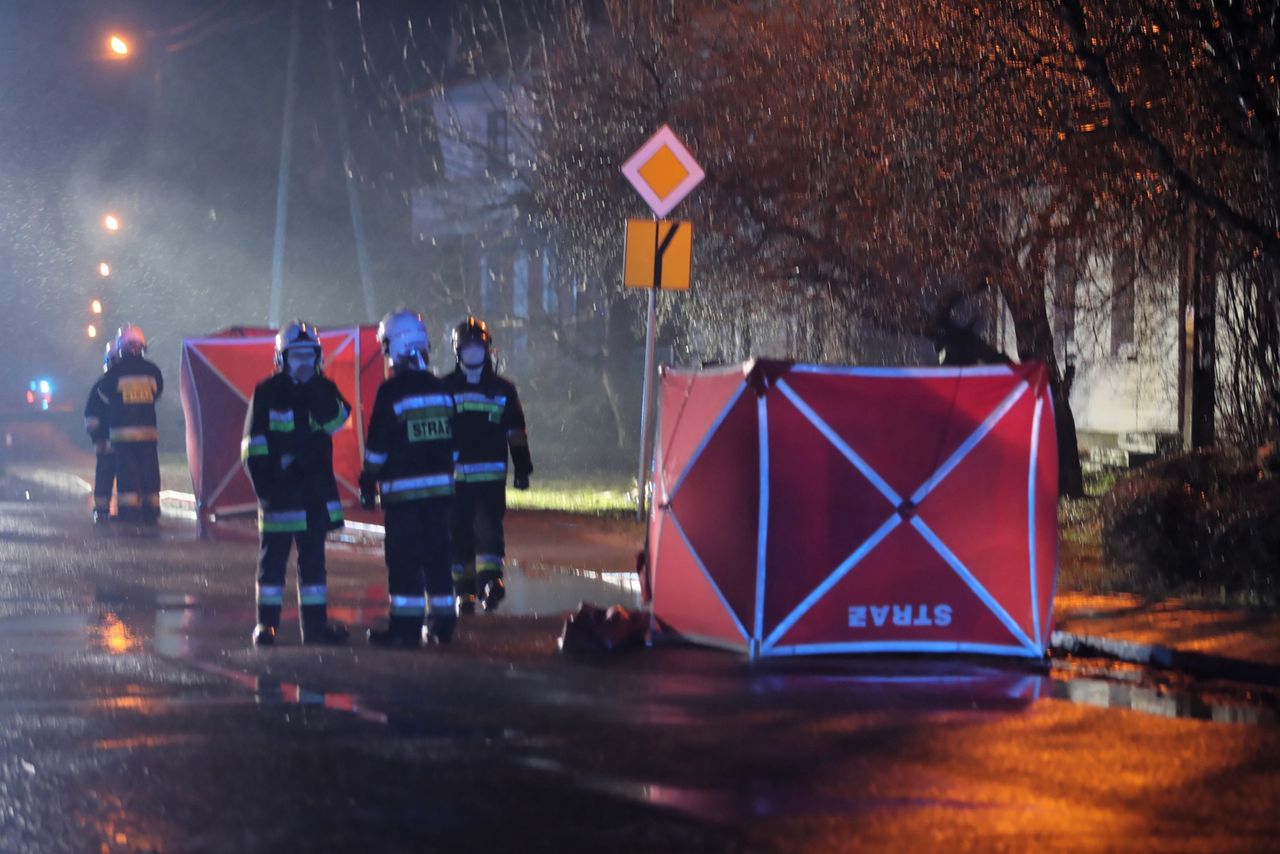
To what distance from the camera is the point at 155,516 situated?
1753 cm

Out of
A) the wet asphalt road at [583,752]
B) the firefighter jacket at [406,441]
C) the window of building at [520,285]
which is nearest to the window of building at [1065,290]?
the wet asphalt road at [583,752]

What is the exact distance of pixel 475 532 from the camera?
1129 cm

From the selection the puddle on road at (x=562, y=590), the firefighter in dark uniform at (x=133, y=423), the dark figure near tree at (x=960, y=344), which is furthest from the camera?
the dark figure near tree at (x=960, y=344)

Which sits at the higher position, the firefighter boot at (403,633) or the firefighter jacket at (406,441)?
the firefighter jacket at (406,441)

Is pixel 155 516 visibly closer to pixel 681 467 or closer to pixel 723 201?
pixel 723 201

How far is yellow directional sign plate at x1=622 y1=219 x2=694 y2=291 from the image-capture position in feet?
42.8

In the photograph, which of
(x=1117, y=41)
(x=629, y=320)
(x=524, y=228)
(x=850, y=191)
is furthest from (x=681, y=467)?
(x=524, y=228)

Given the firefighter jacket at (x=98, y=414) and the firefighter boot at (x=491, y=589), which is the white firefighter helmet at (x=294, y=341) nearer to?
the firefighter boot at (x=491, y=589)

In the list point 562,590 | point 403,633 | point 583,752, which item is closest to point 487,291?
point 562,590

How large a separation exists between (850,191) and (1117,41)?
15.1ft

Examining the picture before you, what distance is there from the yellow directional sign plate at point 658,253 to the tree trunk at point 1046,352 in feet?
13.9

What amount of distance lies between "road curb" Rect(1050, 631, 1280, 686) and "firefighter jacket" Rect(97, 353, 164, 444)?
1033 cm

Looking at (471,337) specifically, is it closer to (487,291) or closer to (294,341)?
(294,341)

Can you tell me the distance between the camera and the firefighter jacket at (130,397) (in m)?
17.0
